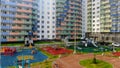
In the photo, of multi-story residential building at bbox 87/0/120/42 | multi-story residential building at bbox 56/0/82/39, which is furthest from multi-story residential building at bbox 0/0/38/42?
multi-story residential building at bbox 87/0/120/42

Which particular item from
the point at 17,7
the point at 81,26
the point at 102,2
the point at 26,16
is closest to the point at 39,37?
the point at 26,16

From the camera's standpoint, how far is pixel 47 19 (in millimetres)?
99562

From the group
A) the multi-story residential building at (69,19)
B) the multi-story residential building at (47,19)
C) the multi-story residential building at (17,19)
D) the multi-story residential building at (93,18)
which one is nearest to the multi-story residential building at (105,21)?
the multi-story residential building at (93,18)

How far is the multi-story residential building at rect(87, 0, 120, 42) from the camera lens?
311ft

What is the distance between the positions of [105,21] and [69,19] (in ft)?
76.2

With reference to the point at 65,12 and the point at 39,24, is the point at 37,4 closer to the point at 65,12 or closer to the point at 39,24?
the point at 39,24

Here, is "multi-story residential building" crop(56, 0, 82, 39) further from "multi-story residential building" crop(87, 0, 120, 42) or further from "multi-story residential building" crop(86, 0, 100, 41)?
"multi-story residential building" crop(87, 0, 120, 42)

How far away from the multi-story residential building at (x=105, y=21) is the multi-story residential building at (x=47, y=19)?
3002 cm

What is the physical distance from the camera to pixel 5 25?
78312 mm

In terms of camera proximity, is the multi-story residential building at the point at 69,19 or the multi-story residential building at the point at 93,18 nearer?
the multi-story residential building at the point at 69,19

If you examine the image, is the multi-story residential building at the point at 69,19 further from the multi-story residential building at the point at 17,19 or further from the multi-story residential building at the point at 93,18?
the multi-story residential building at the point at 17,19

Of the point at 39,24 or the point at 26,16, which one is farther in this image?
the point at 39,24

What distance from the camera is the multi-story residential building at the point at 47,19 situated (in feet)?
319

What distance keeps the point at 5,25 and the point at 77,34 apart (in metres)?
49.4
